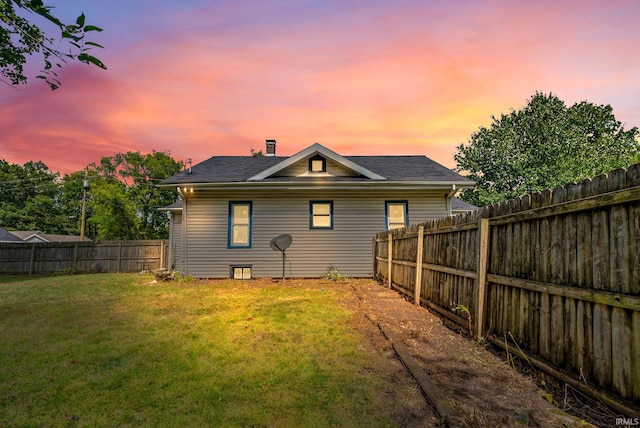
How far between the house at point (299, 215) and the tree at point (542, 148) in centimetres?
2114

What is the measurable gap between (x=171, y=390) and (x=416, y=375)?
8.14 ft

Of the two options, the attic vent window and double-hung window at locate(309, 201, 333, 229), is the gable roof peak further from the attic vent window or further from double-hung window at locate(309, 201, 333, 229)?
double-hung window at locate(309, 201, 333, 229)

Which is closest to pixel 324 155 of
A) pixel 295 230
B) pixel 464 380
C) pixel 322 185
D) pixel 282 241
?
pixel 322 185

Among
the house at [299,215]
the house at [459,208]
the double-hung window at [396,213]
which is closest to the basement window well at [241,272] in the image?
the house at [299,215]

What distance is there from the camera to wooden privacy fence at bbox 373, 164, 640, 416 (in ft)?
7.34

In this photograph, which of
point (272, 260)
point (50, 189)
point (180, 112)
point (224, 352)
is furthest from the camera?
point (50, 189)

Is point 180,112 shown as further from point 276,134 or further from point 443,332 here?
point 443,332

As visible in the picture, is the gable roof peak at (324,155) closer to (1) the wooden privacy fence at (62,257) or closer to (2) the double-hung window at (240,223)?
(2) the double-hung window at (240,223)

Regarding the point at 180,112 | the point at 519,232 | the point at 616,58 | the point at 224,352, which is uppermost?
the point at 616,58

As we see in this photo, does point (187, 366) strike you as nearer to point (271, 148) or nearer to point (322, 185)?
point (322, 185)

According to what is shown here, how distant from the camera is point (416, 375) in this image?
3207 mm

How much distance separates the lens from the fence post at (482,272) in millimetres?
4078

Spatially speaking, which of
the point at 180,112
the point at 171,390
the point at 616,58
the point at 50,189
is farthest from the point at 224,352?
the point at 50,189

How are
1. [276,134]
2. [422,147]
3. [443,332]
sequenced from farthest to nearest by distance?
[422,147] → [276,134] → [443,332]
